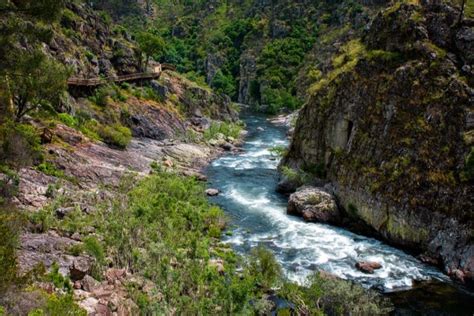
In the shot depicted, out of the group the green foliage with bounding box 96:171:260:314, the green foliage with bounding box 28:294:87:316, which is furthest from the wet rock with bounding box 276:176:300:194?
the green foliage with bounding box 28:294:87:316

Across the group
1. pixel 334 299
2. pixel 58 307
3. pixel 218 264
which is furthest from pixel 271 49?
pixel 58 307

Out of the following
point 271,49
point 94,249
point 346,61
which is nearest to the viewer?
point 94,249

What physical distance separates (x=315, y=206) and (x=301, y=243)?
7.18 metres

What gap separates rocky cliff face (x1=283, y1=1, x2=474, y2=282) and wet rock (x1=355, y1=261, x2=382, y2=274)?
183 inches

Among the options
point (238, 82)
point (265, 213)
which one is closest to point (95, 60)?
point (265, 213)

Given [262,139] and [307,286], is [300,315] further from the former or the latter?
[262,139]

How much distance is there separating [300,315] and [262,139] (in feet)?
241

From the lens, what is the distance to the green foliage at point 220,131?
301 feet

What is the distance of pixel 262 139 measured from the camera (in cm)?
9975

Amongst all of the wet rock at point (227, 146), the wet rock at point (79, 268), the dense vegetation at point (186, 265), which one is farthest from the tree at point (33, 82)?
the wet rock at point (227, 146)

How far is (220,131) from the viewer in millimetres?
96688

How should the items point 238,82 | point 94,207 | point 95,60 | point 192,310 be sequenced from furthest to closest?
1. point 238,82
2. point 95,60
3. point 94,207
4. point 192,310

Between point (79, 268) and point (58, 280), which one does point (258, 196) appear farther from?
point (58, 280)

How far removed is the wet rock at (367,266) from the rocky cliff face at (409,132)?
465 cm
